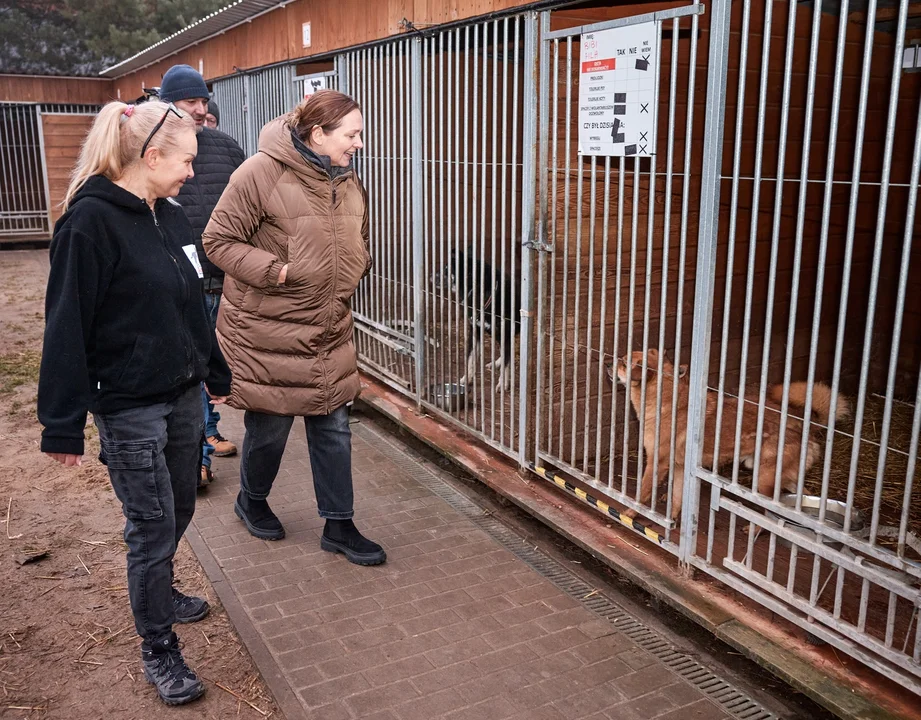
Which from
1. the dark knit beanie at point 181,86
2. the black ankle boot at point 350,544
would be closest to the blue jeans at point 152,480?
the black ankle boot at point 350,544

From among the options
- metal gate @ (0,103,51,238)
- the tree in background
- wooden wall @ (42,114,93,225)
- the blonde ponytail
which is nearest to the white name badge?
the blonde ponytail

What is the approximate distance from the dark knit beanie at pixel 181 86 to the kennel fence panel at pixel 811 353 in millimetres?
3081

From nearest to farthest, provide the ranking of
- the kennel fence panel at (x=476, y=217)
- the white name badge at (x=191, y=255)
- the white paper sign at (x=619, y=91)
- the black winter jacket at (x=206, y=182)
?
the white name badge at (x=191, y=255) < the white paper sign at (x=619, y=91) < the kennel fence panel at (x=476, y=217) < the black winter jacket at (x=206, y=182)

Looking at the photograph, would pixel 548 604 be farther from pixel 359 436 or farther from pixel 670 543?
pixel 359 436

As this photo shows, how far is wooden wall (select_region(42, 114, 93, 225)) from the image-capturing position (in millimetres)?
17656

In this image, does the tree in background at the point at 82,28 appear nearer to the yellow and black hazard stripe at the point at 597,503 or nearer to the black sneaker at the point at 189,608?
the yellow and black hazard stripe at the point at 597,503

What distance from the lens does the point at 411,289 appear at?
639 centimetres

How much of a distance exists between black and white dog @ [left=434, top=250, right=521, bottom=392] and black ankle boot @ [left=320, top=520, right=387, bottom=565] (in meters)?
1.45

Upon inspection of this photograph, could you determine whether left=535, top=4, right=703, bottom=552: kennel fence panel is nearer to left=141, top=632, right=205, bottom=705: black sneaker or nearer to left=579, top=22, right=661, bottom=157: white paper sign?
left=579, top=22, right=661, bottom=157: white paper sign

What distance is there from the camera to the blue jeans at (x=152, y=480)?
118 inches

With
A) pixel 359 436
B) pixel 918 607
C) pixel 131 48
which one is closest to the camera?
pixel 918 607

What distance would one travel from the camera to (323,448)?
13.9 ft

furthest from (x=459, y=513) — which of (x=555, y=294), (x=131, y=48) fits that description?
(x=131, y=48)

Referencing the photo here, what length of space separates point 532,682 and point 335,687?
0.76 metres
